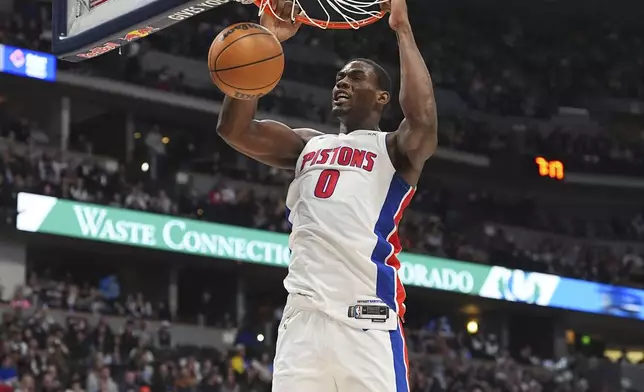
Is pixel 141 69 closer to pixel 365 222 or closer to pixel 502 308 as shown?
pixel 502 308

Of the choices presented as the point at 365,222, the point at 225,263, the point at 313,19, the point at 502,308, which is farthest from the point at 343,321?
the point at 502,308

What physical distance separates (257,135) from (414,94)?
0.76 meters

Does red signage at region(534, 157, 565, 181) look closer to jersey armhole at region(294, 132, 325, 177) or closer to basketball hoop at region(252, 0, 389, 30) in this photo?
basketball hoop at region(252, 0, 389, 30)

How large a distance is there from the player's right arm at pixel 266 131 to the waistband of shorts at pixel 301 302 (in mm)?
689

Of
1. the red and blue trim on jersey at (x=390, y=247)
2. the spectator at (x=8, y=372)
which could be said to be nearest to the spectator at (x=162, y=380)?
the spectator at (x=8, y=372)

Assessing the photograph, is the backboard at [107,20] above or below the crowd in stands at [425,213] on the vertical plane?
below

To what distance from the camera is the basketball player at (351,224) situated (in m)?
4.39

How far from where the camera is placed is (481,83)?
28.7m

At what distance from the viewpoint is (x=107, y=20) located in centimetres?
523

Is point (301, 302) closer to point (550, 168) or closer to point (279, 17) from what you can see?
point (279, 17)

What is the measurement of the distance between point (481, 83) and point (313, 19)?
23.7m

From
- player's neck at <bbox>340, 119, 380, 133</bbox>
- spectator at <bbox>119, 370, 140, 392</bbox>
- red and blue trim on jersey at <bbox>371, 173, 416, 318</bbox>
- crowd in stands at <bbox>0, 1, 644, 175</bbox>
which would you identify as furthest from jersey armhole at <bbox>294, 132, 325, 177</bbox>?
crowd in stands at <bbox>0, 1, 644, 175</bbox>

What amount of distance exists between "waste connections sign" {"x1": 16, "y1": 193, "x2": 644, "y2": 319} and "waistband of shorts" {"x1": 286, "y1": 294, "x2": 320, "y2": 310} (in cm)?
1411

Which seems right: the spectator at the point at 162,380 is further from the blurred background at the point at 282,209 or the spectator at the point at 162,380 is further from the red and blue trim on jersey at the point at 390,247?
the red and blue trim on jersey at the point at 390,247
